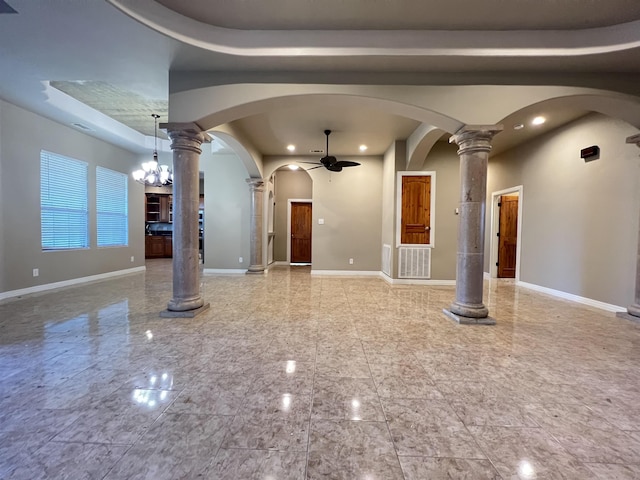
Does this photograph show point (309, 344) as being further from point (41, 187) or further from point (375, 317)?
point (41, 187)

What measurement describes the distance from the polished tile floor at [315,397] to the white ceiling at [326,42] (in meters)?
2.81

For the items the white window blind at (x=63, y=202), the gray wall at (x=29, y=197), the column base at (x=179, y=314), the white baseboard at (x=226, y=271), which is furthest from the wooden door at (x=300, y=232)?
the column base at (x=179, y=314)

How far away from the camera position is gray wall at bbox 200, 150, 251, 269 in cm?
712

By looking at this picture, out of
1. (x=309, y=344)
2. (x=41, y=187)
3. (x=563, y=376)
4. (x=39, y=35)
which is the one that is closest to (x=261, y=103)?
(x=39, y=35)

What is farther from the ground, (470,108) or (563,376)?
(470,108)

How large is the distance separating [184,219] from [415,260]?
4.52m

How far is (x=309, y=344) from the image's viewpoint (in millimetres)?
2744

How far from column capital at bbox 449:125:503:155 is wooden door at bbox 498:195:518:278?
4181 mm

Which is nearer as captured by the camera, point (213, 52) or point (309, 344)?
point (309, 344)

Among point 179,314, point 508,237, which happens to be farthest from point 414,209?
point 179,314

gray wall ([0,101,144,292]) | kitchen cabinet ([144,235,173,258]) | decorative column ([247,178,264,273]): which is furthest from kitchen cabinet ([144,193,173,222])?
decorative column ([247,178,264,273])

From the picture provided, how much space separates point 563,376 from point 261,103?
400 centimetres

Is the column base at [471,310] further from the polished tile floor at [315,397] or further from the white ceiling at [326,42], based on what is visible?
the white ceiling at [326,42]

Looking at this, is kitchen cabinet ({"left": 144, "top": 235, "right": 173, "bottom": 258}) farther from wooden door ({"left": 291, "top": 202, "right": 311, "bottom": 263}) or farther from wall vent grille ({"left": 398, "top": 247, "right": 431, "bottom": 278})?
wall vent grille ({"left": 398, "top": 247, "right": 431, "bottom": 278})
